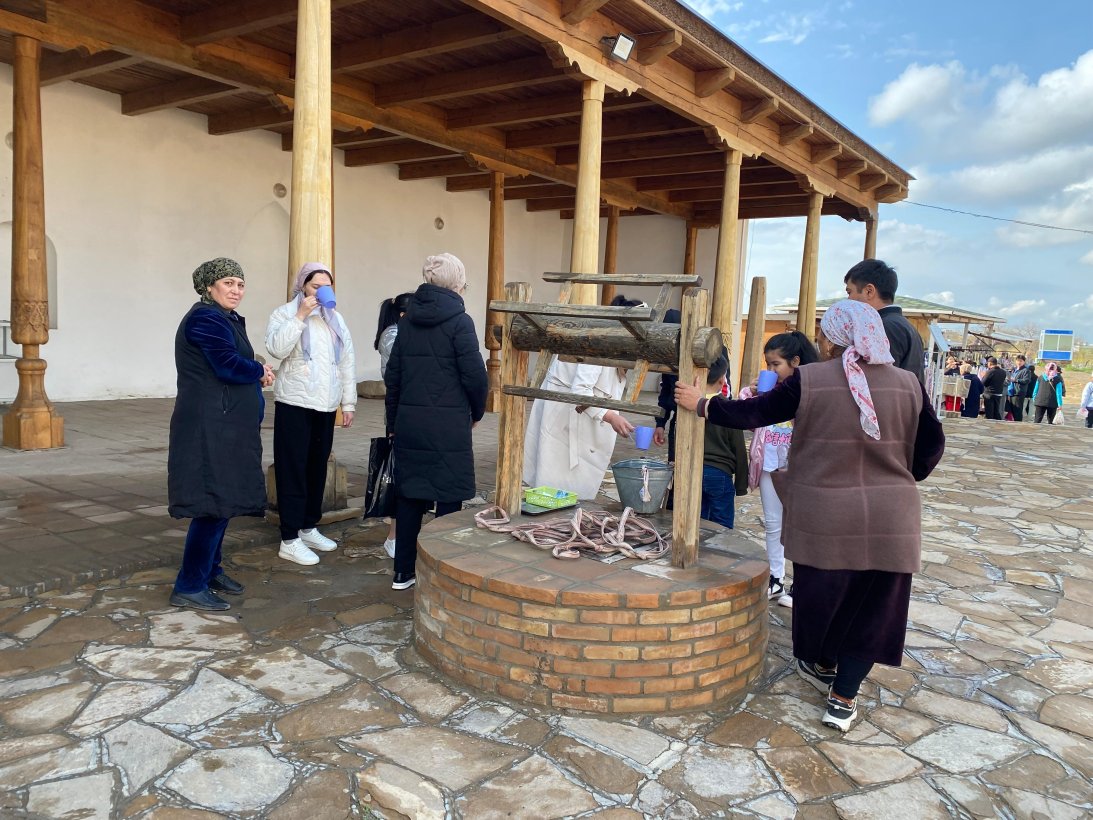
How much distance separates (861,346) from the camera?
2.78 m

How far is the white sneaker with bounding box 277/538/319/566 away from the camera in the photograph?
14.7ft

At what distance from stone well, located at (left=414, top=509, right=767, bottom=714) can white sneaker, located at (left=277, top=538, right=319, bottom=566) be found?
147 cm

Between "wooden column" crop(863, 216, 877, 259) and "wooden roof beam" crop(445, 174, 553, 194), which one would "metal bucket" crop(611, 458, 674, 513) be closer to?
"wooden roof beam" crop(445, 174, 553, 194)

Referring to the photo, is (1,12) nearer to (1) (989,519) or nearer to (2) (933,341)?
(1) (989,519)

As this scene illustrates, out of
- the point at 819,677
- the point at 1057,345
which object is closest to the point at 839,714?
the point at 819,677

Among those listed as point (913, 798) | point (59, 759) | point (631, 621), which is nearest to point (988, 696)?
point (913, 798)

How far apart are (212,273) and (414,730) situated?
220 cm

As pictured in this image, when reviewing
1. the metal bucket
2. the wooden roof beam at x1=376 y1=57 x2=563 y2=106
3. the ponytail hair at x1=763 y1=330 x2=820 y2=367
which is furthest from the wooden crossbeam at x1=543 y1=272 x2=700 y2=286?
the wooden roof beam at x1=376 y1=57 x2=563 y2=106

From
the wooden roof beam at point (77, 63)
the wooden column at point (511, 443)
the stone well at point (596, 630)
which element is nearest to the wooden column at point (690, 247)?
the wooden roof beam at point (77, 63)

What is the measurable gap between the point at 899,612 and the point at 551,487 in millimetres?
1908

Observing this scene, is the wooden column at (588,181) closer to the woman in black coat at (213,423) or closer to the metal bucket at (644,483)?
the metal bucket at (644,483)

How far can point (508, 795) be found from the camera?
2.37m

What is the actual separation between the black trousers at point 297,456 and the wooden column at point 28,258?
12.7 feet

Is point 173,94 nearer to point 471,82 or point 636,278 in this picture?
point 471,82
